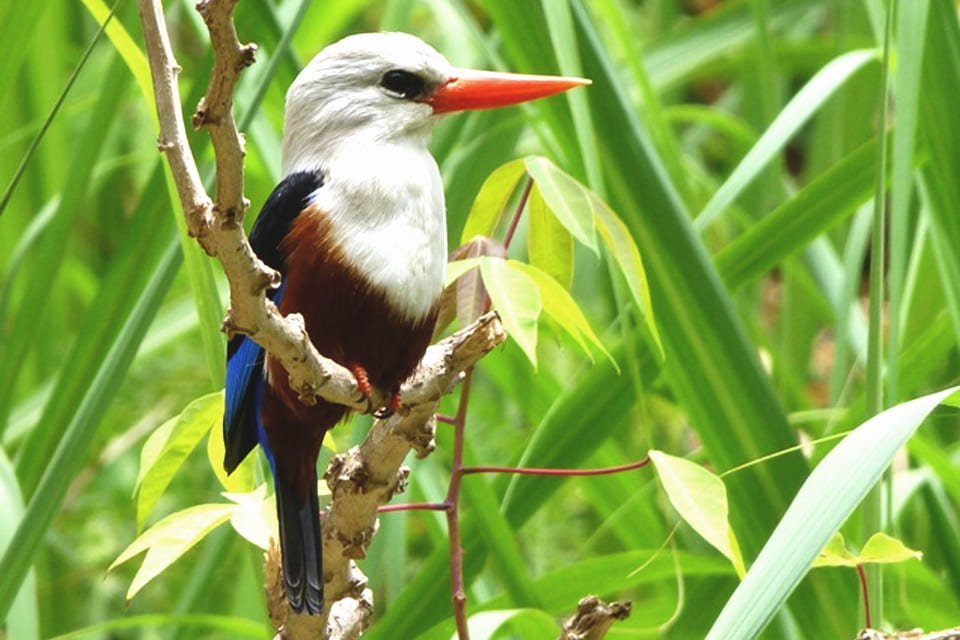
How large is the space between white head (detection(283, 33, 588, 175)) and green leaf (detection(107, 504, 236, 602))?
0.24 meters

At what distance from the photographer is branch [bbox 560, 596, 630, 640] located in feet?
2.67

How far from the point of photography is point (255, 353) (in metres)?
0.96

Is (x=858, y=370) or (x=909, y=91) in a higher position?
(x=909, y=91)

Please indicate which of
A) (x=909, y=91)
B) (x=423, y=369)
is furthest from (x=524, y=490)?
(x=909, y=91)

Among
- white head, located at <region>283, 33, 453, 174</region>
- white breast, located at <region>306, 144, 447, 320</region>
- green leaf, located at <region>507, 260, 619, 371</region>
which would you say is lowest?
green leaf, located at <region>507, 260, 619, 371</region>

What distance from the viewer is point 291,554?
873 millimetres

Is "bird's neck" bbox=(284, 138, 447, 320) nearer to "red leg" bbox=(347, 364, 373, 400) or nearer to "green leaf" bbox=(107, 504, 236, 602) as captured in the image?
"red leg" bbox=(347, 364, 373, 400)

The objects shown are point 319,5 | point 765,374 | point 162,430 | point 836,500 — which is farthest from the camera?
point 319,5

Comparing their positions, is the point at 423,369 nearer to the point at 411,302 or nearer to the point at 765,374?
the point at 411,302

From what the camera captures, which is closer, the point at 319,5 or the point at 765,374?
the point at 765,374

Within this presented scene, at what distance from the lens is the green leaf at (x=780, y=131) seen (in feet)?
3.69

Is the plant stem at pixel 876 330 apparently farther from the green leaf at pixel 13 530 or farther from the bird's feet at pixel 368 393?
the green leaf at pixel 13 530

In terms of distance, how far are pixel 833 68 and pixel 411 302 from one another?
0.61 m

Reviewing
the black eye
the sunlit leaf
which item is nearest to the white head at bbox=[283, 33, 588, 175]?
the black eye
